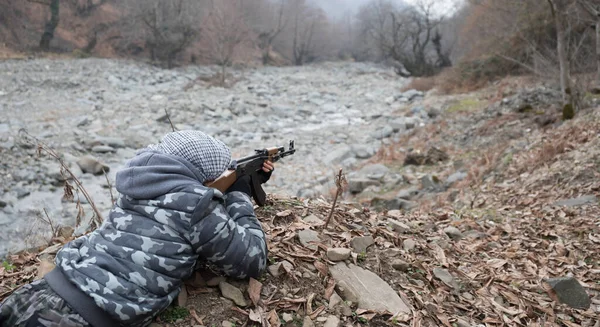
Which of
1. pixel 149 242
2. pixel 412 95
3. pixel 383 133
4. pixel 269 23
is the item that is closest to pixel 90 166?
pixel 149 242

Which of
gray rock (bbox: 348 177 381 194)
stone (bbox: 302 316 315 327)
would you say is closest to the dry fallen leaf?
stone (bbox: 302 316 315 327)

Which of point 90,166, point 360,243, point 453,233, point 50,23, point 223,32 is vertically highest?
point 223,32

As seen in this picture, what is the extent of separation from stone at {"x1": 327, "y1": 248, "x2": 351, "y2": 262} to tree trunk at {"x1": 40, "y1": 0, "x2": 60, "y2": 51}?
23829mm

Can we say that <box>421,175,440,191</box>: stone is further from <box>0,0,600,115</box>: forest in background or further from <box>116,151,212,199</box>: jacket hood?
<box>116,151,212,199</box>: jacket hood

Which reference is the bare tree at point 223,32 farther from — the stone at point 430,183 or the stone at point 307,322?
the stone at point 307,322

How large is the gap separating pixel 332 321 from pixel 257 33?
34655 mm

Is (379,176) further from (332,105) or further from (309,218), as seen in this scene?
(332,105)

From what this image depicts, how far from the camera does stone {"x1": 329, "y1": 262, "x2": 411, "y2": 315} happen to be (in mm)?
2596

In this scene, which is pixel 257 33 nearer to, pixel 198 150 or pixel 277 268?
pixel 277 268

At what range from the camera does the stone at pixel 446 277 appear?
3135 mm

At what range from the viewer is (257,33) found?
3503cm

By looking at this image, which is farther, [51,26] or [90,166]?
[51,26]

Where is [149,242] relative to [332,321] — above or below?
above

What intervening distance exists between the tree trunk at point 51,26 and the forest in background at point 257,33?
2.0 inches
